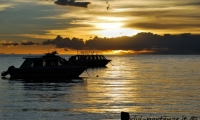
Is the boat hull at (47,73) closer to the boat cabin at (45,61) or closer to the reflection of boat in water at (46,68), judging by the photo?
the reflection of boat in water at (46,68)

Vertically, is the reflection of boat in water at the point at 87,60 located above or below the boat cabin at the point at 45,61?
below

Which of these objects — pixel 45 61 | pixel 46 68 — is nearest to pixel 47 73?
pixel 46 68

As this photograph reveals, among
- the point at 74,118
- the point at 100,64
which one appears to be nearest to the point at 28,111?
the point at 74,118

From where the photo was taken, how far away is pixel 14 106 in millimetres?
38375

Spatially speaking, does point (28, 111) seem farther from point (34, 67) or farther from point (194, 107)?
point (34, 67)

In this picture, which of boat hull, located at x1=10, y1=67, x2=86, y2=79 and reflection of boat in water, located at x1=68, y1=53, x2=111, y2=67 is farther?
reflection of boat in water, located at x1=68, y1=53, x2=111, y2=67

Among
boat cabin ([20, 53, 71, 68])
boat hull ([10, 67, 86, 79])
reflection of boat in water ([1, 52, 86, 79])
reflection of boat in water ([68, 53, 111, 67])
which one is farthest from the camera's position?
reflection of boat in water ([68, 53, 111, 67])

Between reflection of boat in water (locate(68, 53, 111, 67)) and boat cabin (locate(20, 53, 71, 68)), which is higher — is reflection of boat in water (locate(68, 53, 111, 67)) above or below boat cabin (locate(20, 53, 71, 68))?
below

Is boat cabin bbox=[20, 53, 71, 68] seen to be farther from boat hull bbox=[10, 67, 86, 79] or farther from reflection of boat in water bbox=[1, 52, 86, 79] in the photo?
boat hull bbox=[10, 67, 86, 79]

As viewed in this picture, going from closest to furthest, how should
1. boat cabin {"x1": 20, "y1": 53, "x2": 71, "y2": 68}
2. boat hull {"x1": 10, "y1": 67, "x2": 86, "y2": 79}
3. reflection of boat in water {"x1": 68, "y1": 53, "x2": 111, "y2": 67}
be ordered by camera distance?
boat cabin {"x1": 20, "y1": 53, "x2": 71, "y2": 68} → boat hull {"x1": 10, "y1": 67, "x2": 86, "y2": 79} → reflection of boat in water {"x1": 68, "y1": 53, "x2": 111, "y2": 67}

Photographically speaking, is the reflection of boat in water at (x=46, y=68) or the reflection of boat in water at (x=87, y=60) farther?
the reflection of boat in water at (x=87, y=60)

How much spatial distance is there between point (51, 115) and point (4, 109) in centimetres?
544

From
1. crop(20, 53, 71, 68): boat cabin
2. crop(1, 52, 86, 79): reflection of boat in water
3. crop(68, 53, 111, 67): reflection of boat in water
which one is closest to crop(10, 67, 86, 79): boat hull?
crop(1, 52, 86, 79): reflection of boat in water

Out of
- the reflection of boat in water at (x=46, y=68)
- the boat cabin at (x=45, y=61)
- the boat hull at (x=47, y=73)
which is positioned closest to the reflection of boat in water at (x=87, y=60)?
the boat hull at (x=47, y=73)
